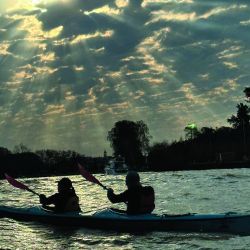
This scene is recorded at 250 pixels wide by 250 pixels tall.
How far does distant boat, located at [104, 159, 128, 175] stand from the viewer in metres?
125

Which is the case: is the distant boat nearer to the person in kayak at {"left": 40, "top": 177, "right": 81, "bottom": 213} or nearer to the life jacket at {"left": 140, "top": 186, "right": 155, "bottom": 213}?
the person in kayak at {"left": 40, "top": 177, "right": 81, "bottom": 213}

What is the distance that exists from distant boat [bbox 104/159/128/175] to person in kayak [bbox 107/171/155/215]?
110 meters

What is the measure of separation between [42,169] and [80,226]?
14741 centimetres

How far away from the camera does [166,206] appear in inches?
937

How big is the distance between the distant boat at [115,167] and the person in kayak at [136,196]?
110 meters

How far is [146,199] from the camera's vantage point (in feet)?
47.8

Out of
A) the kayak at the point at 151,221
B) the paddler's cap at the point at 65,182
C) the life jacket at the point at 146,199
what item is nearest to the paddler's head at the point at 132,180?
the life jacket at the point at 146,199

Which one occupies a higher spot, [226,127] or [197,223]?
[226,127]

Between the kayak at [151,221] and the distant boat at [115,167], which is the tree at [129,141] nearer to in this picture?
the distant boat at [115,167]

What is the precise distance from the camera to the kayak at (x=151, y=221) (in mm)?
13164

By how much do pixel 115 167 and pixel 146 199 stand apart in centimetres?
11314

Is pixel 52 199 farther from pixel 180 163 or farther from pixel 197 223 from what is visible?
pixel 180 163

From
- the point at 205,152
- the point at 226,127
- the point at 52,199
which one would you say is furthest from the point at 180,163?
the point at 52,199

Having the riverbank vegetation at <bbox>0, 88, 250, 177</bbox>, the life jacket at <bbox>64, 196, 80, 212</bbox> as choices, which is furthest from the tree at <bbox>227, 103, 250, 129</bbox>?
the life jacket at <bbox>64, 196, 80, 212</bbox>
